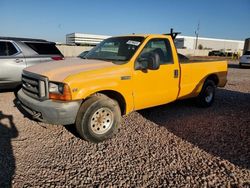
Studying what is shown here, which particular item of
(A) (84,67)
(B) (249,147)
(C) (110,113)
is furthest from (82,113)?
(B) (249,147)

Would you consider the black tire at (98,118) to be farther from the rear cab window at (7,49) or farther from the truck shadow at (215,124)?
the rear cab window at (7,49)

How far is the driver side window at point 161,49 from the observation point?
468cm

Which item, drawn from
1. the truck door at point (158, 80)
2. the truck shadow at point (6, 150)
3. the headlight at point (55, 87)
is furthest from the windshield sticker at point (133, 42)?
the truck shadow at point (6, 150)

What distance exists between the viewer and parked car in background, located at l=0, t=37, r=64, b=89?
20.6 feet

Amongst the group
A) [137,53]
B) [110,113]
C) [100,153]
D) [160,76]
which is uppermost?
[137,53]

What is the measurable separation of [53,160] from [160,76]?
2.57m

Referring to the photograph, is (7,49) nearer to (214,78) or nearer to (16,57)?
(16,57)

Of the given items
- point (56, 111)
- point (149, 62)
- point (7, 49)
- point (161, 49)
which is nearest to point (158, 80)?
point (149, 62)

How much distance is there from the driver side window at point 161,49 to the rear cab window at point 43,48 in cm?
382

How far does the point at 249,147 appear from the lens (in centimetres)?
387

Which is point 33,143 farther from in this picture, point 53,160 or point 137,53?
point 137,53

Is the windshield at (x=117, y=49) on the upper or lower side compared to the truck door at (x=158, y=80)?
upper

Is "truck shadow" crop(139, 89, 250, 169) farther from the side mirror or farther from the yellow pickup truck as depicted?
the side mirror

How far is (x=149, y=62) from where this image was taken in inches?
165
